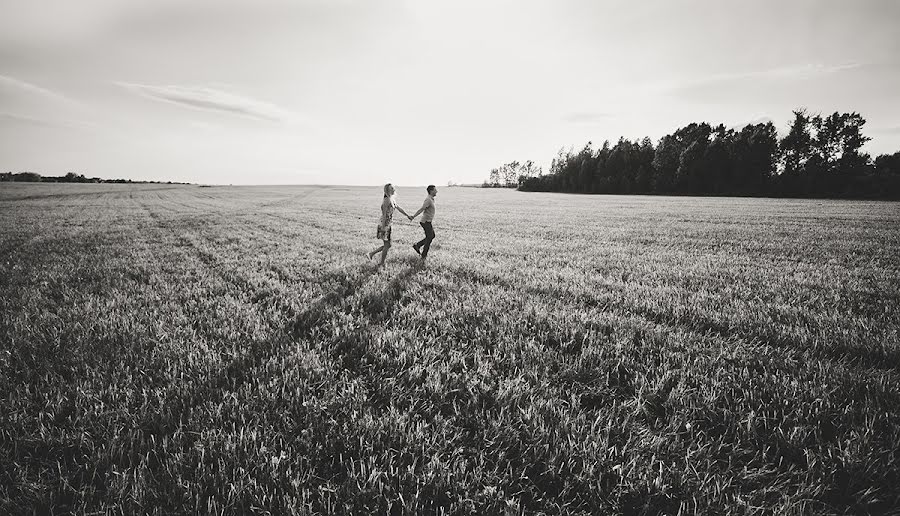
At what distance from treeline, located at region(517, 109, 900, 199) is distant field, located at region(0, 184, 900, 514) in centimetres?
7734

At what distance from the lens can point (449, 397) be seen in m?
3.14

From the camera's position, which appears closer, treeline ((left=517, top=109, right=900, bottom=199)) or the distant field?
the distant field

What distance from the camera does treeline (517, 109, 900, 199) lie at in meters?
60.9

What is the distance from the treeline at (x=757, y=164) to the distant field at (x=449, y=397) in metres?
77.3

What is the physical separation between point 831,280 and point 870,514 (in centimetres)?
742

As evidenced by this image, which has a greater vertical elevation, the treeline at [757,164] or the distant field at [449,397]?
the treeline at [757,164]

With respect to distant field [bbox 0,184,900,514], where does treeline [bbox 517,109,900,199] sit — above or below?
above

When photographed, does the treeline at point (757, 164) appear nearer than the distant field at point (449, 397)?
No

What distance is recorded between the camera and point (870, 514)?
2.01m

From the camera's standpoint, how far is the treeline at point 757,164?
60.9 metres

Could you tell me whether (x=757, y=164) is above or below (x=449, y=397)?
above

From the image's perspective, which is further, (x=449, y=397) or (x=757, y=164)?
(x=757, y=164)

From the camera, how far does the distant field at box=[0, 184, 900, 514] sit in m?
2.11

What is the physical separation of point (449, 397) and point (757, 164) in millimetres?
92602
